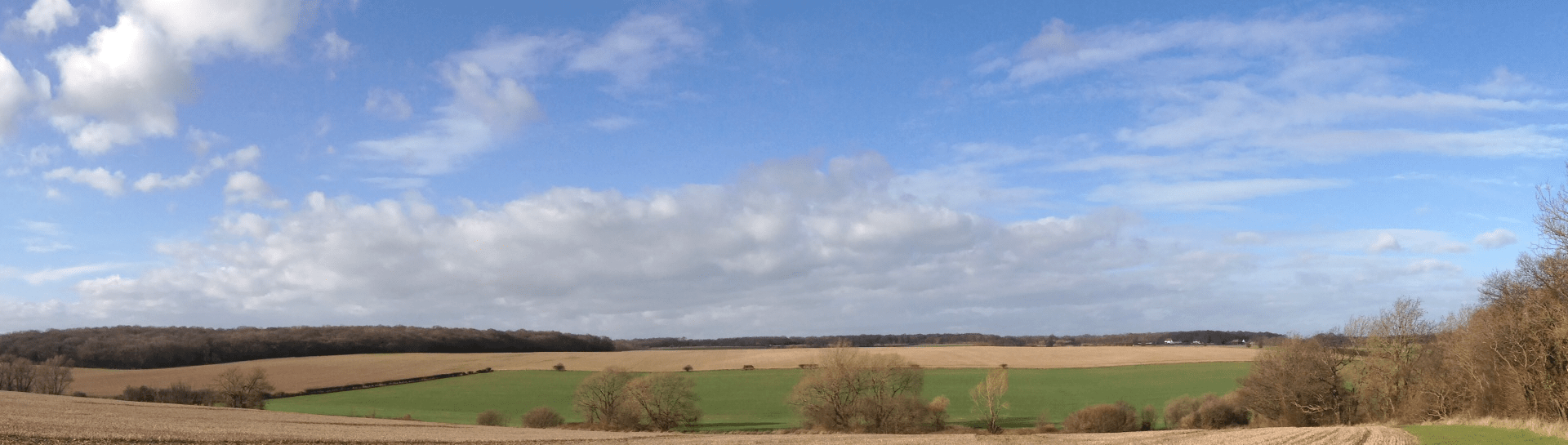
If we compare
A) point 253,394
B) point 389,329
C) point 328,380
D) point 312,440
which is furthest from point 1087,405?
point 389,329

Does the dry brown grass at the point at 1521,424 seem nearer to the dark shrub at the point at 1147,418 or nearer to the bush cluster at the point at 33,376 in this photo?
the dark shrub at the point at 1147,418

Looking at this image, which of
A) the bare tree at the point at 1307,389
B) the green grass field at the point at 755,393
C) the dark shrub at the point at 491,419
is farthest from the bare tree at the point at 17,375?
the bare tree at the point at 1307,389

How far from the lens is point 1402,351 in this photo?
197 feet

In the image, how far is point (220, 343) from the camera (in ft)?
421

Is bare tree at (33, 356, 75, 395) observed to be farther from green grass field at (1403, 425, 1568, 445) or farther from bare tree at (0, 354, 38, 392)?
green grass field at (1403, 425, 1568, 445)

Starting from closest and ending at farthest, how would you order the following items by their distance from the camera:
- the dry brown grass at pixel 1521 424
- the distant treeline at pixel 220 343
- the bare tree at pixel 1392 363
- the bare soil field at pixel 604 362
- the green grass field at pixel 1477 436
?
the green grass field at pixel 1477 436
the dry brown grass at pixel 1521 424
the bare tree at pixel 1392 363
the bare soil field at pixel 604 362
the distant treeline at pixel 220 343

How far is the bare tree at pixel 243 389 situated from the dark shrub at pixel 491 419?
18.3 m

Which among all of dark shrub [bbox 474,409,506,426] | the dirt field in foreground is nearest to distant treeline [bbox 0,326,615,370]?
dark shrub [bbox 474,409,506,426]

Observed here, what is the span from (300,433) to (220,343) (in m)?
108

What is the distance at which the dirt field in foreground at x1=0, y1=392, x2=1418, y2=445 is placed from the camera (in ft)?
102

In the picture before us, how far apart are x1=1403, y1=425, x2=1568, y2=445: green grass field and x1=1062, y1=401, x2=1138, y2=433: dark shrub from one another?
22313mm

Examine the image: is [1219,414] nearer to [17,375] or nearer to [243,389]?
[243,389]

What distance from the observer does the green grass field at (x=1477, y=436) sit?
34812 millimetres

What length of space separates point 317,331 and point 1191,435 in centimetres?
14046
